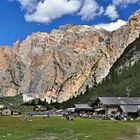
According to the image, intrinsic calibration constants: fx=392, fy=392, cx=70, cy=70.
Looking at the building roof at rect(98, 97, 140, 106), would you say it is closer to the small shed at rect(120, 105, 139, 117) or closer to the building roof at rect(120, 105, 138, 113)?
the building roof at rect(120, 105, 138, 113)

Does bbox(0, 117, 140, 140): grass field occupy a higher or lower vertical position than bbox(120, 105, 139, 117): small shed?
lower

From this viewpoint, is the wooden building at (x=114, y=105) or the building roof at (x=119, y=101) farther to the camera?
the building roof at (x=119, y=101)

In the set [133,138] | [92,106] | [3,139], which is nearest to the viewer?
[3,139]

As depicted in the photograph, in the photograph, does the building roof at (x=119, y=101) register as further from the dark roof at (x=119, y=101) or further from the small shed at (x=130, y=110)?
the small shed at (x=130, y=110)

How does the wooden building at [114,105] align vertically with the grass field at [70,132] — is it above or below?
above

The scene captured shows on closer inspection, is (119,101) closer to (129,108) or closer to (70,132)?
(129,108)

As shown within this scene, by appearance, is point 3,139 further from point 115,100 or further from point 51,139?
point 115,100

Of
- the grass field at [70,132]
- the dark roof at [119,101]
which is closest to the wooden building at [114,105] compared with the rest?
the dark roof at [119,101]

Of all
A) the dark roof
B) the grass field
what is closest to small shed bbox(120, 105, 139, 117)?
the dark roof

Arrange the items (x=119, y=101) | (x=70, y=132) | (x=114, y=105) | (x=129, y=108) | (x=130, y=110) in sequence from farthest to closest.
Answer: (x=119, y=101), (x=114, y=105), (x=129, y=108), (x=130, y=110), (x=70, y=132)

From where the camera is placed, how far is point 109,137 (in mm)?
59781

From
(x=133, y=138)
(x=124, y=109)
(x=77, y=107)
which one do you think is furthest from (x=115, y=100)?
(x=133, y=138)

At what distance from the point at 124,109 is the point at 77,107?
140 feet

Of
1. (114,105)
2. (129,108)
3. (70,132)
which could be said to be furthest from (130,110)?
(70,132)
